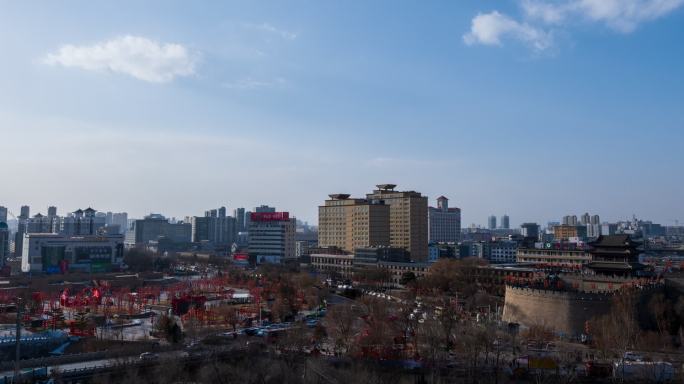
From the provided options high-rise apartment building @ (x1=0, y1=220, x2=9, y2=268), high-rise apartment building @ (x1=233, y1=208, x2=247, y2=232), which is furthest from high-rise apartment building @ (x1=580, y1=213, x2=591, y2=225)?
high-rise apartment building @ (x1=0, y1=220, x2=9, y2=268)

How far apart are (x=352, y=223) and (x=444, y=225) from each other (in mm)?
45897

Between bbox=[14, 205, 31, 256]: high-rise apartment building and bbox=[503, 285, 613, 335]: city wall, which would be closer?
bbox=[503, 285, 613, 335]: city wall

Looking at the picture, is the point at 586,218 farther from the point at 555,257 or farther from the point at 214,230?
the point at 555,257

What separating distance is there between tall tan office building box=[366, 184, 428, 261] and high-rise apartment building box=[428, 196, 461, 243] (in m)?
37.5

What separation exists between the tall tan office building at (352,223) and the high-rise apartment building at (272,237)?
665cm

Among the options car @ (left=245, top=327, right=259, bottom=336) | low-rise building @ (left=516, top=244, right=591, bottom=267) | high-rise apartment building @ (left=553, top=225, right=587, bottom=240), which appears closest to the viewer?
car @ (left=245, top=327, right=259, bottom=336)

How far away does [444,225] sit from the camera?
4966 inches

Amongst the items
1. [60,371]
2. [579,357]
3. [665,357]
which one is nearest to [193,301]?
[60,371]

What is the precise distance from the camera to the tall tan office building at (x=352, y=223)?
82.3 metres

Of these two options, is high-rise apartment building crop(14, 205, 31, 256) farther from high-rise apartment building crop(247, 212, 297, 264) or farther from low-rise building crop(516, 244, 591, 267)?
low-rise building crop(516, 244, 591, 267)

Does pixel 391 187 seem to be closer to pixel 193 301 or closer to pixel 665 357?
pixel 193 301

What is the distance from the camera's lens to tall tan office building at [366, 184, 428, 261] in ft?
276

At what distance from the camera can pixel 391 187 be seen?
91.1 m

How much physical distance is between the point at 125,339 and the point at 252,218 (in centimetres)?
5360
